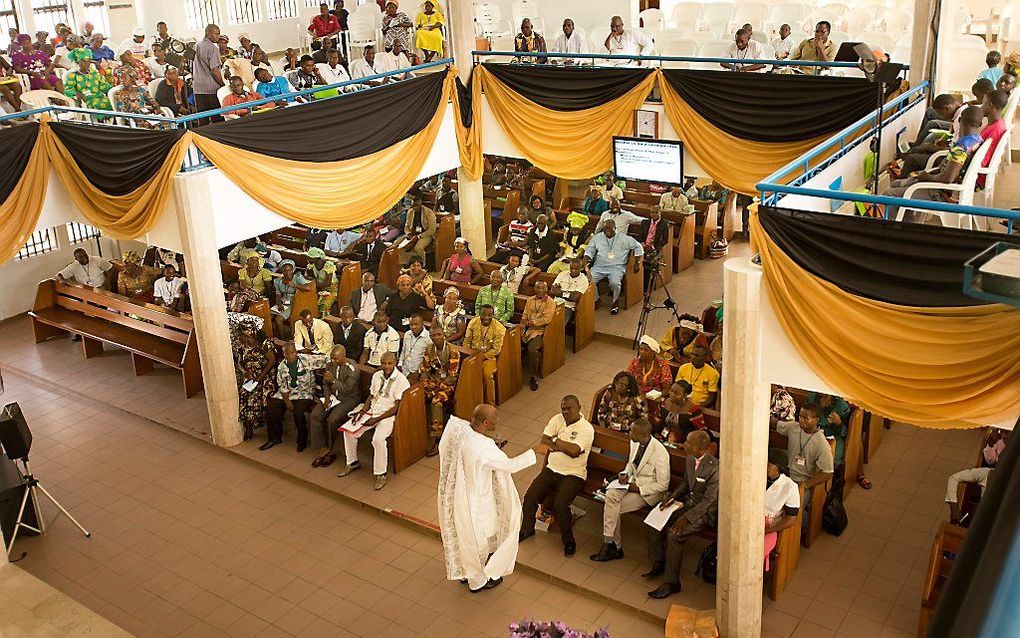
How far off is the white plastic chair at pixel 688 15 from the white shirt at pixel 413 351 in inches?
392

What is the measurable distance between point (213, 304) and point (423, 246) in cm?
483

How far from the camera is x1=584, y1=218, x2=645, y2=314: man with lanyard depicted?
1258 cm

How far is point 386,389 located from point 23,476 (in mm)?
3337

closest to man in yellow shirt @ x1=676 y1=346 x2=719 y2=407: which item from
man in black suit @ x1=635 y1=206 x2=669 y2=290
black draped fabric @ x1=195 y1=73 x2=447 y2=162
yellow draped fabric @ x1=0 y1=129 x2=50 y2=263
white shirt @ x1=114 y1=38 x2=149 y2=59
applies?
man in black suit @ x1=635 y1=206 x2=669 y2=290

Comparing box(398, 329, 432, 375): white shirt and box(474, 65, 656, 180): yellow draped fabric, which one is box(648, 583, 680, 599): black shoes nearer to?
box(398, 329, 432, 375): white shirt

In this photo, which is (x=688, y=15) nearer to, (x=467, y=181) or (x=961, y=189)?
(x=467, y=181)

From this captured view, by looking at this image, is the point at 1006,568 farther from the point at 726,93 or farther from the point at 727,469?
the point at 726,93

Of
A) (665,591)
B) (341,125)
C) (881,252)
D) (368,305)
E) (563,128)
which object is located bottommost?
(665,591)

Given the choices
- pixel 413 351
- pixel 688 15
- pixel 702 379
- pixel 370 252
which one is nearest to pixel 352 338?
pixel 413 351

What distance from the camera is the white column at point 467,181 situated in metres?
12.8

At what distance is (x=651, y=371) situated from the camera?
9734 millimetres

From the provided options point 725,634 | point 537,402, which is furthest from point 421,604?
point 537,402

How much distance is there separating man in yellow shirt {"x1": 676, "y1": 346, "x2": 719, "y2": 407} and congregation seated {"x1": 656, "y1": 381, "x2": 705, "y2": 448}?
651mm

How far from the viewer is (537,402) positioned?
1105cm
